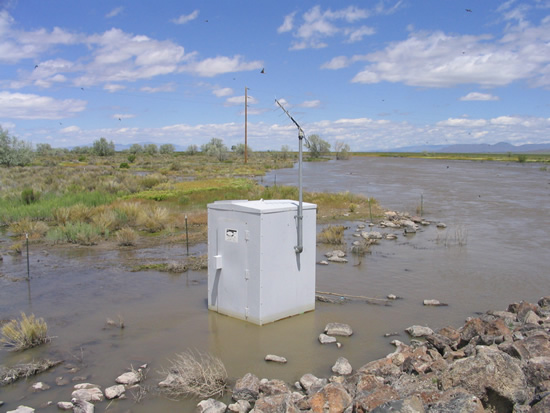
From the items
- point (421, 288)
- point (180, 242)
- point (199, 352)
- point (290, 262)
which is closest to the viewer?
point (199, 352)

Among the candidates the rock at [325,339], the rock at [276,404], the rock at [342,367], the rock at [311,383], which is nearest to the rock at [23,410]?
the rock at [276,404]

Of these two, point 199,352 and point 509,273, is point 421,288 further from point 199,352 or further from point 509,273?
point 199,352

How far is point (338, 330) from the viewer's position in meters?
8.23

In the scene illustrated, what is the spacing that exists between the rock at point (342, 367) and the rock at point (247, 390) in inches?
46.6

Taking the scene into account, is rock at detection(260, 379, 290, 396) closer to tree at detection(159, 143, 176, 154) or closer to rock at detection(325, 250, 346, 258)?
rock at detection(325, 250, 346, 258)

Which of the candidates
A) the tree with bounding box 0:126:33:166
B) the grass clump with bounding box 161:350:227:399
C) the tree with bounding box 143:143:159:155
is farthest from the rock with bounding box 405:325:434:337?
the tree with bounding box 143:143:159:155

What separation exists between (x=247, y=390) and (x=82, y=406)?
1878 millimetres

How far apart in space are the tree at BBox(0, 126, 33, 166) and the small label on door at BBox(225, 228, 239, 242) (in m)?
49.8

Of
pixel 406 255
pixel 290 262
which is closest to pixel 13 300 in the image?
pixel 290 262

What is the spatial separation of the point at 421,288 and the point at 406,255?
3.55 metres

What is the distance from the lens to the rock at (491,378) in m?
4.75

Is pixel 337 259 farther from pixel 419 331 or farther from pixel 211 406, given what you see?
pixel 211 406

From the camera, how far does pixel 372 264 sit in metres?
13.5

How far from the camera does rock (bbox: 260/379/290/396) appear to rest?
5914mm
